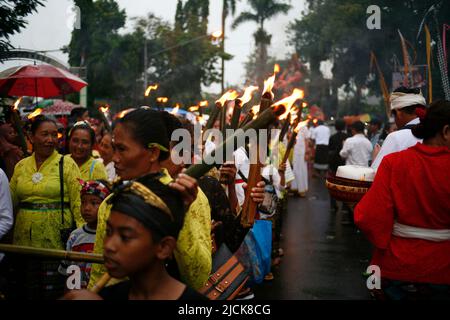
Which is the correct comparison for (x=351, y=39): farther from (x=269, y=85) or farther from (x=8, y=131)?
(x=269, y=85)

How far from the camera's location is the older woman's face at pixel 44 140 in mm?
4797

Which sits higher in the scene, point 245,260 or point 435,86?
point 435,86

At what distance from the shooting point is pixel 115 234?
2.16 m

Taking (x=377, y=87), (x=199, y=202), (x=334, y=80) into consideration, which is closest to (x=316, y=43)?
(x=334, y=80)

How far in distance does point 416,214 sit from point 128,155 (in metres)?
2.06

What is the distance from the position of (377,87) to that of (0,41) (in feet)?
118

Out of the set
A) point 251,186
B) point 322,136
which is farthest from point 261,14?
point 251,186

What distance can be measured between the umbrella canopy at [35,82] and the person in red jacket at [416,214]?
6.05 meters

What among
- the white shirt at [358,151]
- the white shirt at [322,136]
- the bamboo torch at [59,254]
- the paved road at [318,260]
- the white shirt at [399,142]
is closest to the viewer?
the bamboo torch at [59,254]

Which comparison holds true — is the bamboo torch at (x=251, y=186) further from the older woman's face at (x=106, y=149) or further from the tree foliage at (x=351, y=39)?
the tree foliage at (x=351, y=39)

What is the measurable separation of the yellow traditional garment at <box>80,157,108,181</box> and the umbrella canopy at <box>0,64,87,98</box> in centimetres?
281

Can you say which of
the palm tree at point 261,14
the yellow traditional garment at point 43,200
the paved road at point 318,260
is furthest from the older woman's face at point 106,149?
the palm tree at point 261,14

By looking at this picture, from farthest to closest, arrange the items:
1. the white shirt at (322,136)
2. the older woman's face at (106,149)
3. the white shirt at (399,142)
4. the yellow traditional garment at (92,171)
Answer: the white shirt at (322,136), the older woman's face at (106,149), the yellow traditional garment at (92,171), the white shirt at (399,142)
